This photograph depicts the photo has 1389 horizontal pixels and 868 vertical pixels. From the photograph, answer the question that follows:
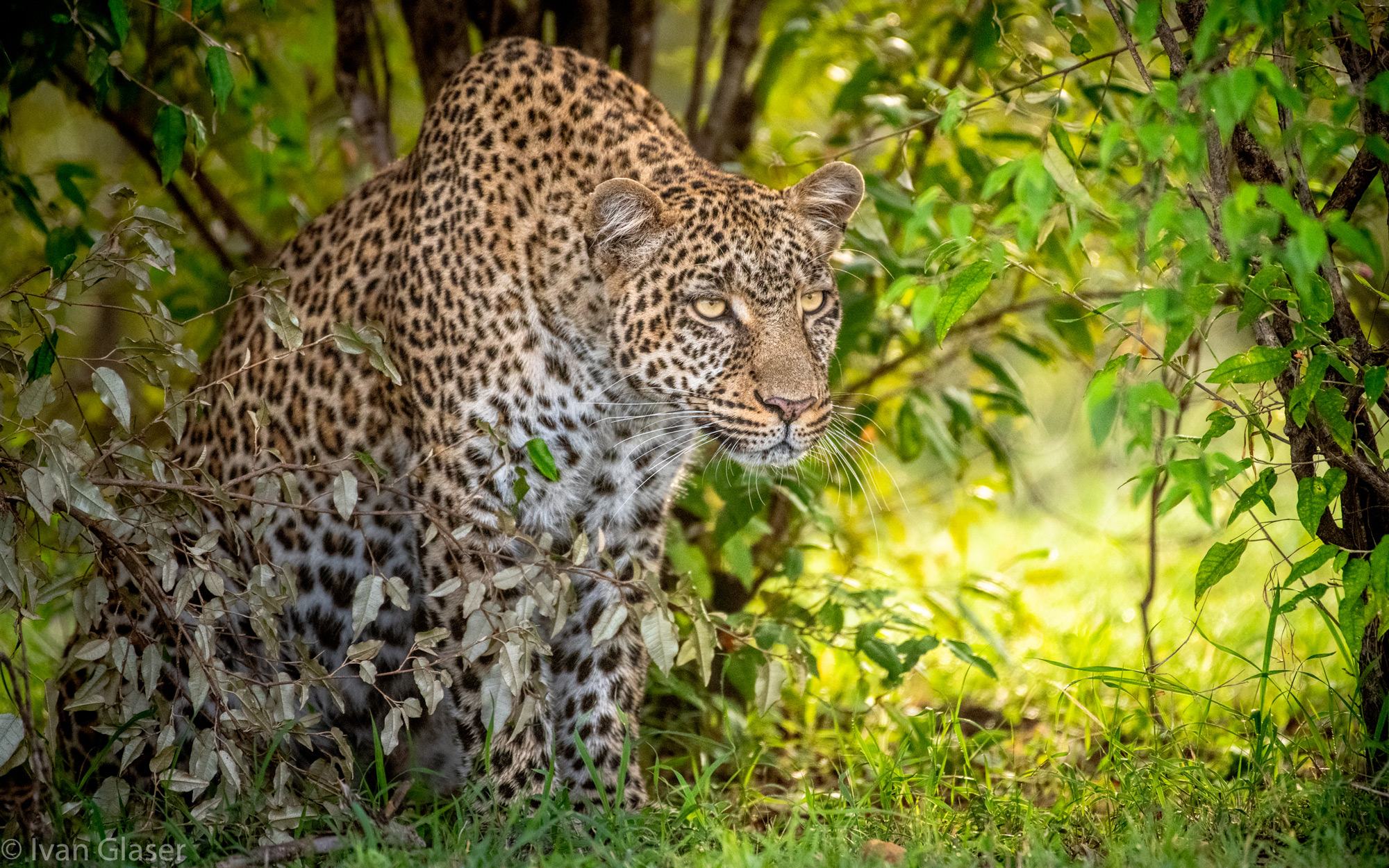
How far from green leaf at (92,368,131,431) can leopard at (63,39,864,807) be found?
1.19ft

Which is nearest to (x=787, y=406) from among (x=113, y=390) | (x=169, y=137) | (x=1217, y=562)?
(x=1217, y=562)

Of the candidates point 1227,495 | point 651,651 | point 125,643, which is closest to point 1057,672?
point 1227,495

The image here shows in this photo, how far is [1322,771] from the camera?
3.68 metres

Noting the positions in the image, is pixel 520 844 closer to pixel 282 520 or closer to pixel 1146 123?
pixel 282 520

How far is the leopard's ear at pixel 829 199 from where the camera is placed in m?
4.13

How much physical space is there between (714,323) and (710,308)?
0.17 feet

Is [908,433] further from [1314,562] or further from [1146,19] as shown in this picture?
[1146,19]

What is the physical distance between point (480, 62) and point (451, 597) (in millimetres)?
1861

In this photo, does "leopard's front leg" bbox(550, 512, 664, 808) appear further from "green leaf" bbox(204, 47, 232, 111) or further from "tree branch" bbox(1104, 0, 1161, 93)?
"tree branch" bbox(1104, 0, 1161, 93)

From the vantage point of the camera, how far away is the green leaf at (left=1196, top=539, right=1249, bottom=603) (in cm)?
332

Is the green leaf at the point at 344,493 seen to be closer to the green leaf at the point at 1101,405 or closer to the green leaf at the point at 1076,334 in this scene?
the green leaf at the point at 1101,405

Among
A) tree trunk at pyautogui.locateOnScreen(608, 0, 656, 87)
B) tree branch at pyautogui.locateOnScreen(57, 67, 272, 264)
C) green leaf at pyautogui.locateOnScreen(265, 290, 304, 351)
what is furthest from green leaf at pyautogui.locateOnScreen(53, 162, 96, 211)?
tree trunk at pyautogui.locateOnScreen(608, 0, 656, 87)

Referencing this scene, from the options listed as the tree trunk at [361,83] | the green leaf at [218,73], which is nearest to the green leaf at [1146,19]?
the green leaf at [218,73]

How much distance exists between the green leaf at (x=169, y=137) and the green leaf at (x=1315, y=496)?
3.34 m
